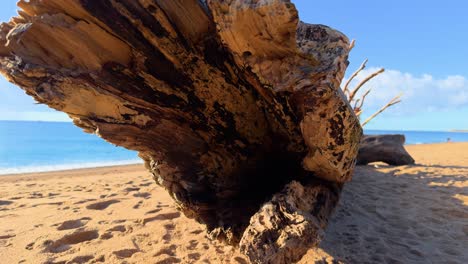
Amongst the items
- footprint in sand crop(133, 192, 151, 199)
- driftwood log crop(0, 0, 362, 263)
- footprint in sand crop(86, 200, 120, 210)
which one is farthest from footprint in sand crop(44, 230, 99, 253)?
footprint in sand crop(133, 192, 151, 199)

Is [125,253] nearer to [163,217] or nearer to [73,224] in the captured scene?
[163,217]

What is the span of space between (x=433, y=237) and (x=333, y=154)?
1643 mm

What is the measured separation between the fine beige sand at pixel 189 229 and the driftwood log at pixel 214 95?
430mm

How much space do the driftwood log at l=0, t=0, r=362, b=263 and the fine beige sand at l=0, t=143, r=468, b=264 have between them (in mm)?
430

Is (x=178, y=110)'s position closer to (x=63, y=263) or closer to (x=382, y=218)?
(x=63, y=263)

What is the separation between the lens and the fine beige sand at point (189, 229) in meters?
2.53

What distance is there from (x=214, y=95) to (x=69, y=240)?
218cm

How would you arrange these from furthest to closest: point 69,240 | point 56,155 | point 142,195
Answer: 1. point 56,155
2. point 142,195
3. point 69,240

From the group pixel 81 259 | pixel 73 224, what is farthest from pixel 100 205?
pixel 81 259

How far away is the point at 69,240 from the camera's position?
2.94m

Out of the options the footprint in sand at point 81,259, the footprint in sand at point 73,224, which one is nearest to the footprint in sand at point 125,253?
the footprint in sand at point 81,259

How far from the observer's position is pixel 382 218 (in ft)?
10.9

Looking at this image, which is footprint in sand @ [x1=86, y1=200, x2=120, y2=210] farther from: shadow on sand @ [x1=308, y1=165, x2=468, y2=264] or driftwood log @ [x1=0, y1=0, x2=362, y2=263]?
shadow on sand @ [x1=308, y1=165, x2=468, y2=264]

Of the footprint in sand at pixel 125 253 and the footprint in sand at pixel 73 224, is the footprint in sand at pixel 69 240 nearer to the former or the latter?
the footprint in sand at pixel 73 224
